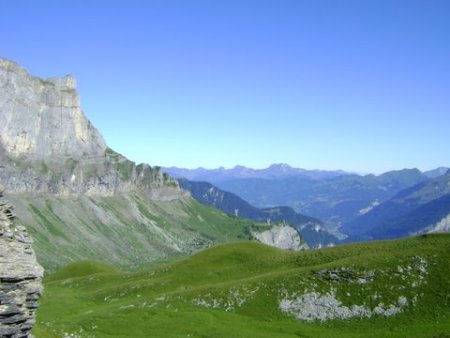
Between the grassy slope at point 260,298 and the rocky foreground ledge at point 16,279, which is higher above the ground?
the rocky foreground ledge at point 16,279

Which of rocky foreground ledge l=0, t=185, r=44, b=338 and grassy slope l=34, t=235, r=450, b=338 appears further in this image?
grassy slope l=34, t=235, r=450, b=338

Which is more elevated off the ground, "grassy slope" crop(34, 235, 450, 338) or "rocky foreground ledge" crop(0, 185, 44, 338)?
"rocky foreground ledge" crop(0, 185, 44, 338)

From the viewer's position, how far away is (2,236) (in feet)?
107

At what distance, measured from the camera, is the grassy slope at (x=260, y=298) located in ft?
203

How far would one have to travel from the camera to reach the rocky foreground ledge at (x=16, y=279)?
3150 cm

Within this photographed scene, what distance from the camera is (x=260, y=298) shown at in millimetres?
71438

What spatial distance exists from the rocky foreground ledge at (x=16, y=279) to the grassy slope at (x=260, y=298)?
20167 mm

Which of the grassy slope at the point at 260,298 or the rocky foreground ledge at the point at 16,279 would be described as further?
the grassy slope at the point at 260,298

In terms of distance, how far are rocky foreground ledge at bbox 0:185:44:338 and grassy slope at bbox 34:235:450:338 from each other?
2017 centimetres

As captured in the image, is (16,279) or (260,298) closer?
(16,279)

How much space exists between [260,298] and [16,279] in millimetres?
44320

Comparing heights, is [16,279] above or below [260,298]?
above

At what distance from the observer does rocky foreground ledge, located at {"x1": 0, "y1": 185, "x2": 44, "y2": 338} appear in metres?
31.5

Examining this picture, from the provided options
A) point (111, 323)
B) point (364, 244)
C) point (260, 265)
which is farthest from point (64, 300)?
point (364, 244)
